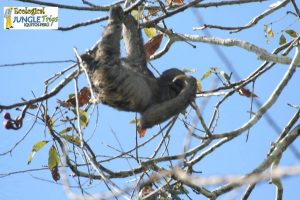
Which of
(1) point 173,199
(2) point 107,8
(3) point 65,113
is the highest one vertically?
(2) point 107,8

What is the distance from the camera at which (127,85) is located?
15.8 feet

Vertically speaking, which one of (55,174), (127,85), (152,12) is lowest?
(55,174)

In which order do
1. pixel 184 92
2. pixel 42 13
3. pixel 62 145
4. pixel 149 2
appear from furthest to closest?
pixel 42 13 < pixel 149 2 < pixel 184 92 < pixel 62 145

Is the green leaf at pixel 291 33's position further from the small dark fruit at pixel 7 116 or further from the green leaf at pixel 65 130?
the small dark fruit at pixel 7 116

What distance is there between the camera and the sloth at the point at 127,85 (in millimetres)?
4574

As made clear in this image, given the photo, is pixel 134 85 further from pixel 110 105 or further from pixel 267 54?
pixel 267 54

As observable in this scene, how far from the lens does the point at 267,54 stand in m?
4.33

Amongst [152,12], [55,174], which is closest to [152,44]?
[152,12]

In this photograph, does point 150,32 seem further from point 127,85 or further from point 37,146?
point 37,146

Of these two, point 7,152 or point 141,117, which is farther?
point 7,152

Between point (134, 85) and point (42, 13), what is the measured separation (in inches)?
112

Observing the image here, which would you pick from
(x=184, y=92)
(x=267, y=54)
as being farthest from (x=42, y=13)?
(x=267, y=54)

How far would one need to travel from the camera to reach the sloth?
457cm

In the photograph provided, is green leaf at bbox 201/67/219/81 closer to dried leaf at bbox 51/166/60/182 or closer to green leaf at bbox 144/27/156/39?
green leaf at bbox 144/27/156/39
